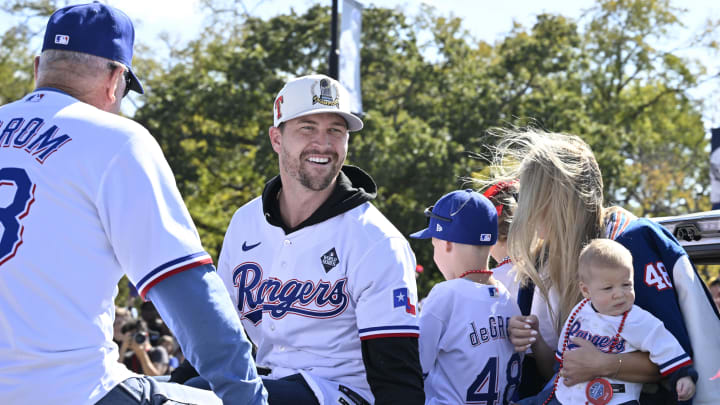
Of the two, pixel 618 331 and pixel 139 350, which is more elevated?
pixel 618 331

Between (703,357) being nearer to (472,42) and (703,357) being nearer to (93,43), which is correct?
(93,43)

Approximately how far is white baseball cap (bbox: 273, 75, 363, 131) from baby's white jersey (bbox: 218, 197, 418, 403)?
0.51 m

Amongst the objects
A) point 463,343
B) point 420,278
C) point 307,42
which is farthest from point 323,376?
point 307,42

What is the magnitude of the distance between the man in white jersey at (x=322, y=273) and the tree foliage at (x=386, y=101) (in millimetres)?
15852


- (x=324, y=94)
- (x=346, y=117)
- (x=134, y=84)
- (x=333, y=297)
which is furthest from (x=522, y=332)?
(x=134, y=84)

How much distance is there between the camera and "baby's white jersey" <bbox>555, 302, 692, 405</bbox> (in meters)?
3.14

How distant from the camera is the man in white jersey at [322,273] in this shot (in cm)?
339

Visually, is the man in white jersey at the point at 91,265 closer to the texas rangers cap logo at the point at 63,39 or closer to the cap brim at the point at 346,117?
the texas rangers cap logo at the point at 63,39

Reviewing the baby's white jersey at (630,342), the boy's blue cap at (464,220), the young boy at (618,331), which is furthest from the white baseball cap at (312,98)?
the baby's white jersey at (630,342)

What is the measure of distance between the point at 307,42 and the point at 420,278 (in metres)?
7.23

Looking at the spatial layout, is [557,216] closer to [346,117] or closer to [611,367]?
[611,367]

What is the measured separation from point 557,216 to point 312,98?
131cm

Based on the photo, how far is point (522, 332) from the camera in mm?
3605

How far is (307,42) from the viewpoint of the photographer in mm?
21938
